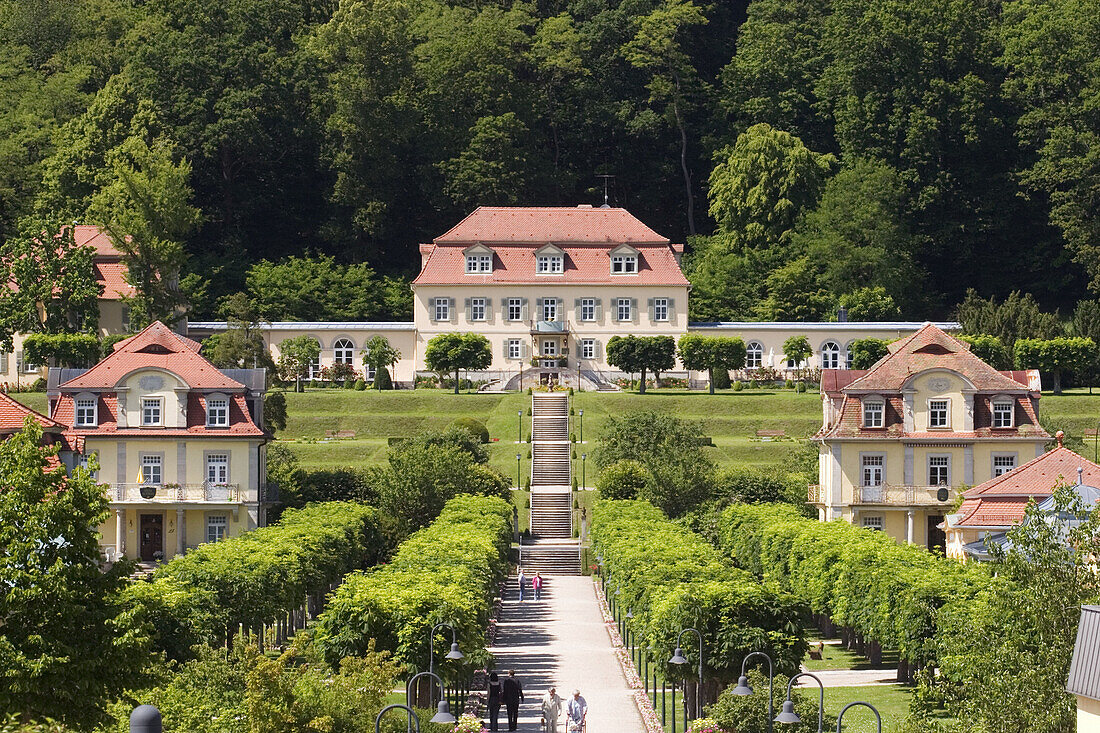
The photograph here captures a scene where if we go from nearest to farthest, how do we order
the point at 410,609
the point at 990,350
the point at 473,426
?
the point at 410,609, the point at 473,426, the point at 990,350

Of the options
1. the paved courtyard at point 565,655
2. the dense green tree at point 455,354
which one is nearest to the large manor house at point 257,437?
the paved courtyard at point 565,655

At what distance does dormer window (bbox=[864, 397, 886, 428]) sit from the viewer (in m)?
70.6

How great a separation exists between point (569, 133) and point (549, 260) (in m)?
24.4

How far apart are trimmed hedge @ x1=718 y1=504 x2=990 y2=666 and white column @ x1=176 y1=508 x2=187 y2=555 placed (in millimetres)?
19438

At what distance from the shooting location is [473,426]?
8200 cm

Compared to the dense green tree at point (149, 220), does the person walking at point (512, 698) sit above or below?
below

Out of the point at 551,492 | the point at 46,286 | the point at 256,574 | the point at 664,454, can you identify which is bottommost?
the point at 256,574

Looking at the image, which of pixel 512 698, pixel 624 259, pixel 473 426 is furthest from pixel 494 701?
pixel 624 259

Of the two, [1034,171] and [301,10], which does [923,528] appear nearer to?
[1034,171]

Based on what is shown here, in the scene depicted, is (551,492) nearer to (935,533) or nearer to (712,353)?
(935,533)

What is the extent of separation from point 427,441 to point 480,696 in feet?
101

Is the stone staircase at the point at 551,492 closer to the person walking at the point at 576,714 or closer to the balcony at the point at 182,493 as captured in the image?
the balcony at the point at 182,493

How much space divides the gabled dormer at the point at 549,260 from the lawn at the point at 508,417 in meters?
13.7

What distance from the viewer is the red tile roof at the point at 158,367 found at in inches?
2753
